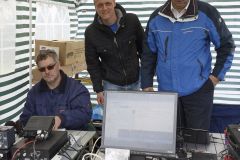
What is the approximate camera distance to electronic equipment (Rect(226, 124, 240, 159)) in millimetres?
1544

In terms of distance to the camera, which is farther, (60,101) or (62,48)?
(62,48)

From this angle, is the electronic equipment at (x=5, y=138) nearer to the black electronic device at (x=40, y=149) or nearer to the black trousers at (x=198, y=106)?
the black electronic device at (x=40, y=149)

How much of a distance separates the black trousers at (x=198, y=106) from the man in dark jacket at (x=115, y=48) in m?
0.58

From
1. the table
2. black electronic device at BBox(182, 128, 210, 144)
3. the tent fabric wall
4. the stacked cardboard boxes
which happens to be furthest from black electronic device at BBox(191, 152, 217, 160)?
the stacked cardboard boxes

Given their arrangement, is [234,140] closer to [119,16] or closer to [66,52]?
[119,16]

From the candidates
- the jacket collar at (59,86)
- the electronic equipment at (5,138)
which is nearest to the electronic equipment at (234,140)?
the electronic equipment at (5,138)

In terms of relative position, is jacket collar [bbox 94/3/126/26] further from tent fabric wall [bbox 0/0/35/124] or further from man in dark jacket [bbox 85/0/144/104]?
tent fabric wall [bbox 0/0/35/124]

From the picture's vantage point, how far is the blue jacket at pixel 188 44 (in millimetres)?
2262

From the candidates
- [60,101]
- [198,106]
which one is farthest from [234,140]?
[60,101]

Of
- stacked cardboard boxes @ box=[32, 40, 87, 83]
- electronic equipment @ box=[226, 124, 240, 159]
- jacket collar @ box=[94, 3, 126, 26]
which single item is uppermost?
jacket collar @ box=[94, 3, 126, 26]

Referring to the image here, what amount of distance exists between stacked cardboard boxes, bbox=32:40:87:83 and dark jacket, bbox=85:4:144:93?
57 cm

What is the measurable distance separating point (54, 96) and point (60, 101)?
6 centimetres

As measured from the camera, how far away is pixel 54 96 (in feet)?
8.22

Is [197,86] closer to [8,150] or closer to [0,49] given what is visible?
[8,150]
